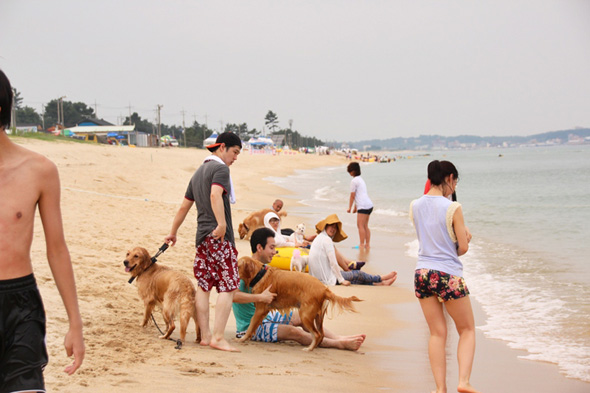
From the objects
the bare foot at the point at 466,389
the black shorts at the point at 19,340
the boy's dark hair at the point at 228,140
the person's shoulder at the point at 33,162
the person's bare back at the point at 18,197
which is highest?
the boy's dark hair at the point at 228,140

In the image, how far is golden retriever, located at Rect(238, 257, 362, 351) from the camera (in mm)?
5395

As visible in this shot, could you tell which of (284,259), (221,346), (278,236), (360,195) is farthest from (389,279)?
(221,346)

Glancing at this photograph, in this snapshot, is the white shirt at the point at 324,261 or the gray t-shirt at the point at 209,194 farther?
the white shirt at the point at 324,261

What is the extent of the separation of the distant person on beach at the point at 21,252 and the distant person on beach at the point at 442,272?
2700mm

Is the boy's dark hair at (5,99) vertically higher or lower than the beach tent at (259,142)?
higher

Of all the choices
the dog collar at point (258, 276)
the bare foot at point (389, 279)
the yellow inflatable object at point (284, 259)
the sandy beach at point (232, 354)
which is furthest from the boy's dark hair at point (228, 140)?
the bare foot at point (389, 279)

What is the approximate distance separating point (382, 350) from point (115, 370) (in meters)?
2.76

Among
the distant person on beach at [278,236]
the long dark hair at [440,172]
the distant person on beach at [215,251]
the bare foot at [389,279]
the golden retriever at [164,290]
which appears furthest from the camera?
the distant person on beach at [278,236]

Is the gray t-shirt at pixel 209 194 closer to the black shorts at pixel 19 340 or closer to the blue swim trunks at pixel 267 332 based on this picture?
the blue swim trunks at pixel 267 332

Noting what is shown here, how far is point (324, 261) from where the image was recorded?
8.28 m

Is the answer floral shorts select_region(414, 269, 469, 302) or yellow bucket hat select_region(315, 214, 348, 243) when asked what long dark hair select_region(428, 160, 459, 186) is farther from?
yellow bucket hat select_region(315, 214, 348, 243)

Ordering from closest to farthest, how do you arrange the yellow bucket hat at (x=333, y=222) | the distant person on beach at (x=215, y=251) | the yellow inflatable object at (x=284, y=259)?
the distant person on beach at (x=215, y=251) → the yellow bucket hat at (x=333, y=222) → the yellow inflatable object at (x=284, y=259)

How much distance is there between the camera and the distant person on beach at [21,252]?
2131 millimetres

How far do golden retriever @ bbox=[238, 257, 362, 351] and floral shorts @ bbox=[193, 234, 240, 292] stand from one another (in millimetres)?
407
